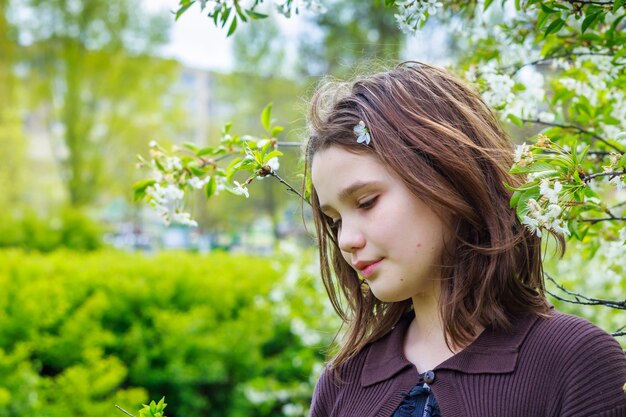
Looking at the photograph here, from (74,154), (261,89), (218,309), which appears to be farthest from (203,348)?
(74,154)

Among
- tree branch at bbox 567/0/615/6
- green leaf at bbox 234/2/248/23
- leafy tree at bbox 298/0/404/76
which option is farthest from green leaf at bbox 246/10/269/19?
leafy tree at bbox 298/0/404/76

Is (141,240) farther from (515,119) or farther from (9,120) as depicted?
(515,119)

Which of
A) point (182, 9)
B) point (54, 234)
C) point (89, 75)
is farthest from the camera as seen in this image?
point (89, 75)

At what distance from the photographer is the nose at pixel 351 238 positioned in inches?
50.1

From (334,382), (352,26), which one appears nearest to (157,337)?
(334,382)

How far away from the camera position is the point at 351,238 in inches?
50.2

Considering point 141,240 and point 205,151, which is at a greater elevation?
point 205,151

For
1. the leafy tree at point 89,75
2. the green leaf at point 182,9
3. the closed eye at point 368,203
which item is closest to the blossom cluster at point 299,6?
the green leaf at point 182,9

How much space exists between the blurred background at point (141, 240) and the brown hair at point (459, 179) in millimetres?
253

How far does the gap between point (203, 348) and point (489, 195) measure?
379 cm

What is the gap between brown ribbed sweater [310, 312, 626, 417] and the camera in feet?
3.69

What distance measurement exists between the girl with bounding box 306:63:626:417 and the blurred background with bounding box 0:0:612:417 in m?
0.29

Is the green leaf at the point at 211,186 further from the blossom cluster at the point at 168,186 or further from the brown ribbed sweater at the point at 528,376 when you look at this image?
the brown ribbed sweater at the point at 528,376

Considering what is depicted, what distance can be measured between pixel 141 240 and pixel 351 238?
105 feet
